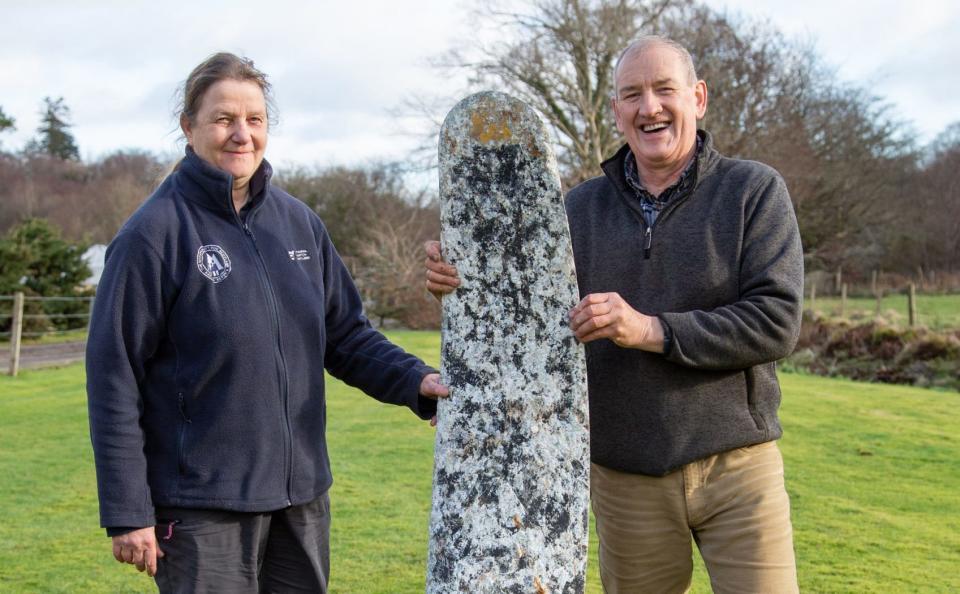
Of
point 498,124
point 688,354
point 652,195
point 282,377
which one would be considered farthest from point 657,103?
point 282,377

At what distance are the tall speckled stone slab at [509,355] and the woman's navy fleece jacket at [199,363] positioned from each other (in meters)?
0.58

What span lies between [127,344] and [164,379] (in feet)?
0.54

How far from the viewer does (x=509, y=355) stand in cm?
272

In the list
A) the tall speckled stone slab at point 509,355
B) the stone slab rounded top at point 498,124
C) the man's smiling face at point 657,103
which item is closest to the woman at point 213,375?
the tall speckled stone slab at point 509,355

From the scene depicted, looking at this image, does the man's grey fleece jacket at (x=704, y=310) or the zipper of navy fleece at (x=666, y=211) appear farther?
the zipper of navy fleece at (x=666, y=211)

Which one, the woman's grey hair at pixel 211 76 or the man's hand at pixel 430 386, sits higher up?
the woman's grey hair at pixel 211 76

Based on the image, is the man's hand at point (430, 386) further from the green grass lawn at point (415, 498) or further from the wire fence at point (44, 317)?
the wire fence at point (44, 317)

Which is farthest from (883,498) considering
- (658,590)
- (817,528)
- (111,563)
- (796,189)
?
(796,189)

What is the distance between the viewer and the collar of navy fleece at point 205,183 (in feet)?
9.39

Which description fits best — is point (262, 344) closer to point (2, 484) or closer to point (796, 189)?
point (2, 484)

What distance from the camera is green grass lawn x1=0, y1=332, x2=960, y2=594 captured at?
18.0ft

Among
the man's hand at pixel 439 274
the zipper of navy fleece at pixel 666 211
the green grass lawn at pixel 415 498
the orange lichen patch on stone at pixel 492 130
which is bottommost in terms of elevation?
the green grass lawn at pixel 415 498

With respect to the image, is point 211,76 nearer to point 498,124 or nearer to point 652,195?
point 498,124

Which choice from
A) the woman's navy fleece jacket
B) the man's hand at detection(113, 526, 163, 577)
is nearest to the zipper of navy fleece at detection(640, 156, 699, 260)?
the woman's navy fleece jacket
